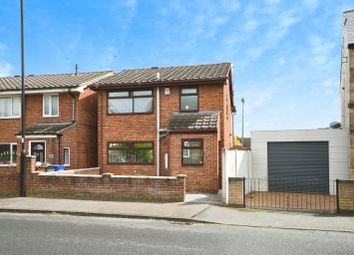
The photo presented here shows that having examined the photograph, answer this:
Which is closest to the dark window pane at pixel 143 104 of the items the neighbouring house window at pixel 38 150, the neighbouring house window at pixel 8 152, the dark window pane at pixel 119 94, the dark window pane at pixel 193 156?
the dark window pane at pixel 119 94

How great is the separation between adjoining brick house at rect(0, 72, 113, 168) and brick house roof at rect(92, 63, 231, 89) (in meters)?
2.17

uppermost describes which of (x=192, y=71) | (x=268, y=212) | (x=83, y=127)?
(x=192, y=71)

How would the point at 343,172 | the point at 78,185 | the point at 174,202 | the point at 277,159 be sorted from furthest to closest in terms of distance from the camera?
the point at 277,159, the point at 343,172, the point at 78,185, the point at 174,202

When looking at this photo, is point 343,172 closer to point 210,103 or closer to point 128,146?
point 210,103

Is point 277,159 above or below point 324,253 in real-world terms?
above

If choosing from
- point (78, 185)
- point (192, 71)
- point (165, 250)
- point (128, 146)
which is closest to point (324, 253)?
point (165, 250)

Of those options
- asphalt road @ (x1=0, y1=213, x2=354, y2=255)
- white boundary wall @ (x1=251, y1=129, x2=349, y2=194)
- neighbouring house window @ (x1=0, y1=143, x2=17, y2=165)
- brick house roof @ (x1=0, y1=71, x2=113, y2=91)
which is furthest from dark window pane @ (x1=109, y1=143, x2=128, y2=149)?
asphalt road @ (x1=0, y1=213, x2=354, y2=255)

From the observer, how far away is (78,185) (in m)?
14.4

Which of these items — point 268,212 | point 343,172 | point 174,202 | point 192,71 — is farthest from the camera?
point 192,71

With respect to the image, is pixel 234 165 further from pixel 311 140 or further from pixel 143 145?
pixel 143 145

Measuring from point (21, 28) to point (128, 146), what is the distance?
7.51 meters

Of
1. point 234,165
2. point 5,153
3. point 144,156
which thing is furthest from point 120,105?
point 5,153

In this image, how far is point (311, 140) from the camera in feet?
59.8

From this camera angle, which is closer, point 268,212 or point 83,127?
point 268,212
